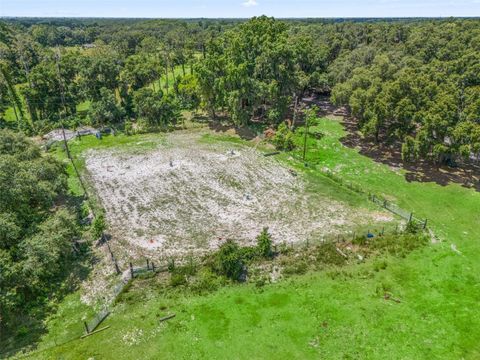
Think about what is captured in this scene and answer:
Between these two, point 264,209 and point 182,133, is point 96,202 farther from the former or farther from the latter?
point 182,133

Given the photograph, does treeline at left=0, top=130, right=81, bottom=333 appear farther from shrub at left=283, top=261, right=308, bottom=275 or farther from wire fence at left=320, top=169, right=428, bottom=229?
wire fence at left=320, top=169, right=428, bottom=229

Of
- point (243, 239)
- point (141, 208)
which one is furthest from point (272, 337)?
point (141, 208)

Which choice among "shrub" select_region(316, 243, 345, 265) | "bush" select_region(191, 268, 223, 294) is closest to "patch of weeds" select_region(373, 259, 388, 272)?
"shrub" select_region(316, 243, 345, 265)

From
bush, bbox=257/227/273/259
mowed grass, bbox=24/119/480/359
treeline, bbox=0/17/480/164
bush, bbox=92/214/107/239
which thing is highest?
treeline, bbox=0/17/480/164

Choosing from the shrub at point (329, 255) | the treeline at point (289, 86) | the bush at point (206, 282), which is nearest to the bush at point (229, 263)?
the bush at point (206, 282)

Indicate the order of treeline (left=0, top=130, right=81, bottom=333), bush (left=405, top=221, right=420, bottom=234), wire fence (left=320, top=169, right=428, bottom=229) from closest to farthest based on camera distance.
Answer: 1. treeline (left=0, top=130, right=81, bottom=333)
2. bush (left=405, top=221, right=420, bottom=234)
3. wire fence (left=320, top=169, right=428, bottom=229)

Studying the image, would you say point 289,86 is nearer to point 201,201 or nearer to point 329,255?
point 201,201

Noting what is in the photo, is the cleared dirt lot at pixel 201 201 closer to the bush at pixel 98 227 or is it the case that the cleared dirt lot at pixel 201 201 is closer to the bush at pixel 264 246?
the bush at pixel 98 227
